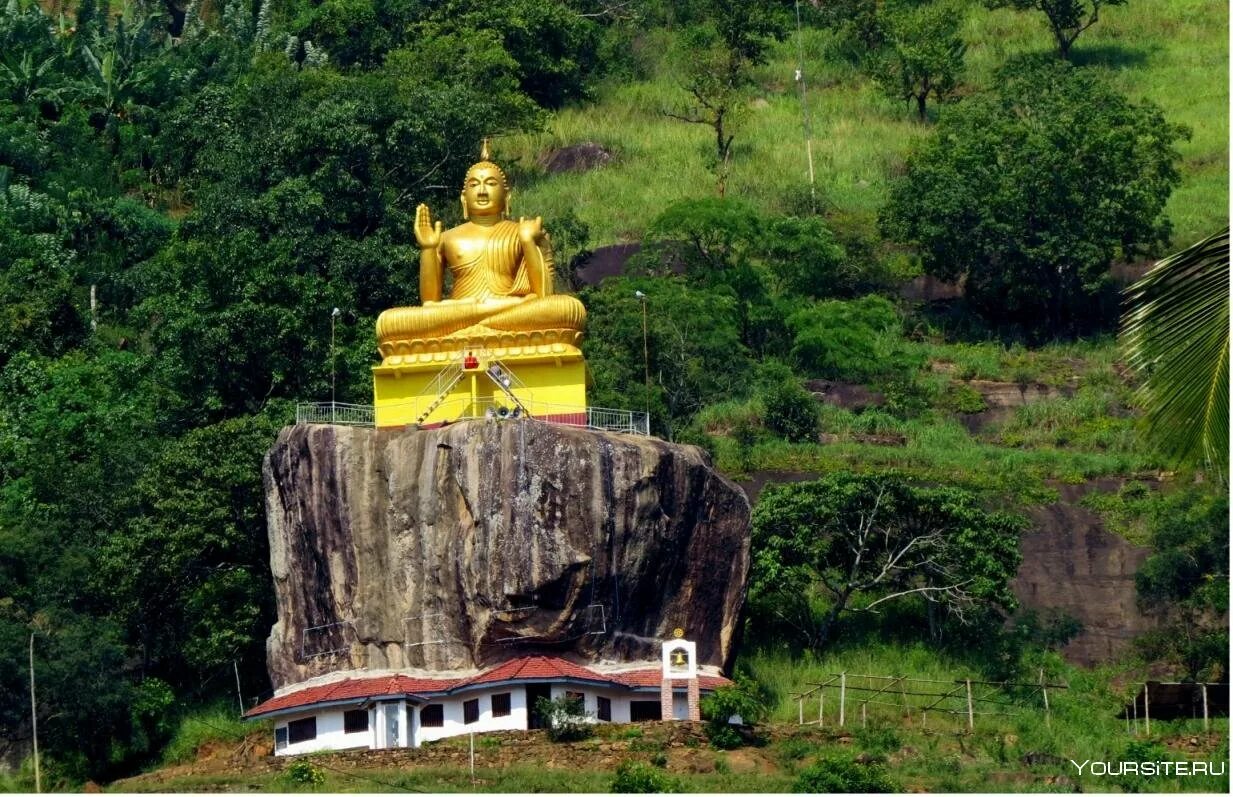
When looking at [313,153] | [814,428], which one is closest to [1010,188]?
[814,428]

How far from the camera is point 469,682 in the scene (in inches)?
1310

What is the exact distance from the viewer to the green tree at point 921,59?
2495 inches

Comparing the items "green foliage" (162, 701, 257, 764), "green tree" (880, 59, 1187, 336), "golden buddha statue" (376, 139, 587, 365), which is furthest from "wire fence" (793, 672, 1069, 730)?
"green tree" (880, 59, 1187, 336)

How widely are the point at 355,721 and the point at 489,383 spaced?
205 inches

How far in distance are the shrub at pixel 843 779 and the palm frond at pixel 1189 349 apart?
54.6 feet

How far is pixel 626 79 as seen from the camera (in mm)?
67250

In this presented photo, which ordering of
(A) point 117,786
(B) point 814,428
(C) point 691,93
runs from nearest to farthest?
(A) point 117,786, (B) point 814,428, (C) point 691,93

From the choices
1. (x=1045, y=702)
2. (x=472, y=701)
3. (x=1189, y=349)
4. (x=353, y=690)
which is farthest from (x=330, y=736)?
(x=1189, y=349)

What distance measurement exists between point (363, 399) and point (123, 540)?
5746 mm

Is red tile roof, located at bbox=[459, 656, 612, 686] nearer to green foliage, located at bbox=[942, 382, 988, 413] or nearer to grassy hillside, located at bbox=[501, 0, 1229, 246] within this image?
green foliage, located at bbox=[942, 382, 988, 413]

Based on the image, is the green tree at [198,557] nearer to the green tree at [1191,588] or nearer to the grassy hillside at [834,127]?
the green tree at [1191,588]

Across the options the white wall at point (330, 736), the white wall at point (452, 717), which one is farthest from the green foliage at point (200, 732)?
the white wall at point (452, 717)

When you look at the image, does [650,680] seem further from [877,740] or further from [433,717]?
[877,740]

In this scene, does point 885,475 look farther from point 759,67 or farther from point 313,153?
point 759,67
